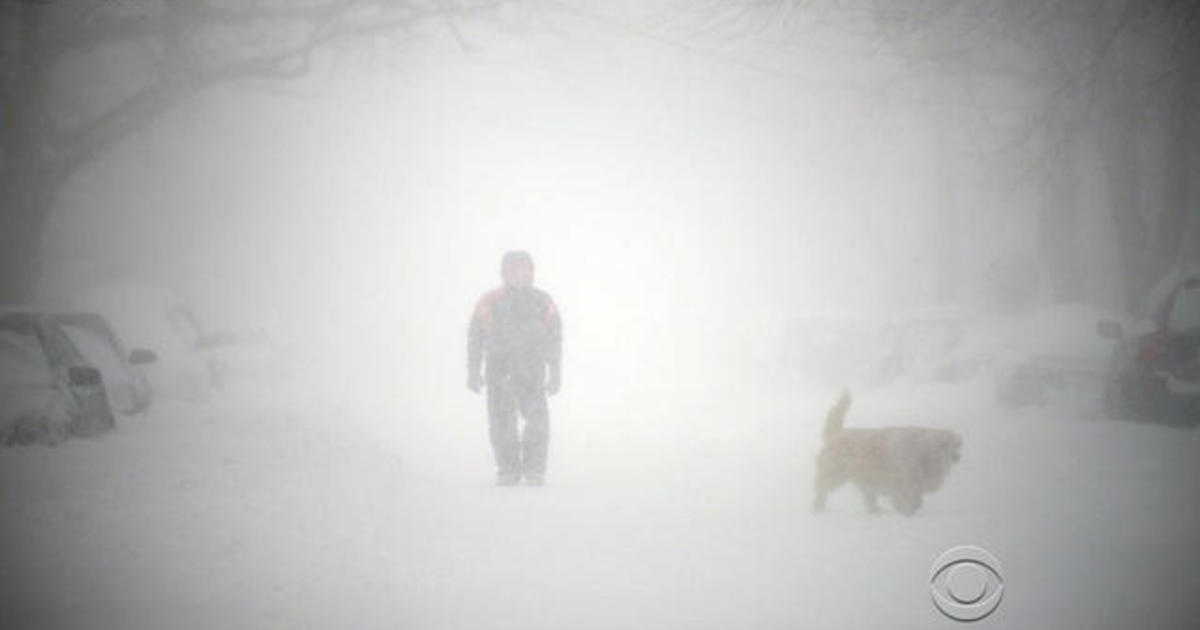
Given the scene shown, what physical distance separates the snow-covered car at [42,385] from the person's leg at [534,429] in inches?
158

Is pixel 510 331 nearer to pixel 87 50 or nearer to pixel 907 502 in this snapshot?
pixel 907 502

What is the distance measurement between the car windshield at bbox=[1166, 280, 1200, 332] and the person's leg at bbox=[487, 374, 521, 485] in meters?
7.93

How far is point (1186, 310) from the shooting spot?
419 inches

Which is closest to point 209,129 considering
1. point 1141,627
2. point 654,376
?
point 654,376

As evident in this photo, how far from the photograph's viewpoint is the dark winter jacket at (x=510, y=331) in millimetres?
8273

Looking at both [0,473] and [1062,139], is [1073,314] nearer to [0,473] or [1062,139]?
[1062,139]

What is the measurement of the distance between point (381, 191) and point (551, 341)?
4438 cm

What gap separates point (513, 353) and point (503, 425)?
686 millimetres

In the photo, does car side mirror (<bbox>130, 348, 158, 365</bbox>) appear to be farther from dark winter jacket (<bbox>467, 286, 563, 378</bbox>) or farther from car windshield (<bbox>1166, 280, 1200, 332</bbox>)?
car windshield (<bbox>1166, 280, 1200, 332</bbox>)

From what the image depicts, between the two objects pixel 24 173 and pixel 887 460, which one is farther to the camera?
pixel 24 173

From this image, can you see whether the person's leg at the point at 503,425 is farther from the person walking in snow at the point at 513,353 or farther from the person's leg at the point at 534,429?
the person's leg at the point at 534,429

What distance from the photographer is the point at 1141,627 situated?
4.42 metres

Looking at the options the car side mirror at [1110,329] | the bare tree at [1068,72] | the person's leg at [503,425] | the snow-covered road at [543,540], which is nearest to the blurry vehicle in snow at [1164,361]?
the car side mirror at [1110,329]

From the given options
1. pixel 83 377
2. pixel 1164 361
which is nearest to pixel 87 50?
pixel 83 377
